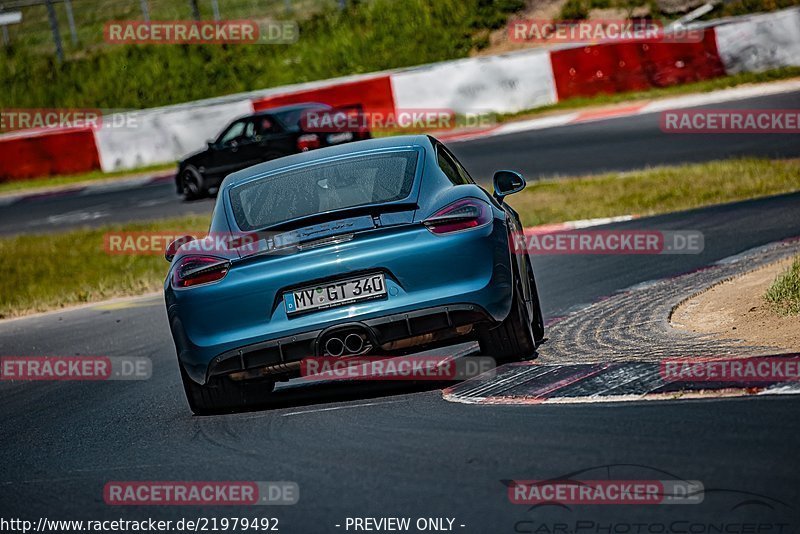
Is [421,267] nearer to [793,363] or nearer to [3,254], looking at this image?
[793,363]

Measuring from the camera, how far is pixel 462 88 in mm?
26531

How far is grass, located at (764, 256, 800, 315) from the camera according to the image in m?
7.12

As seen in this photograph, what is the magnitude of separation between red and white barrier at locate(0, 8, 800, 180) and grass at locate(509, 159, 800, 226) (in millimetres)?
8243

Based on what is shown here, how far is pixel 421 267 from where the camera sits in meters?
6.29

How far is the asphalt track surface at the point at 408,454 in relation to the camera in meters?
4.23

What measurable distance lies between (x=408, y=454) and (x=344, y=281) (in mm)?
1307
